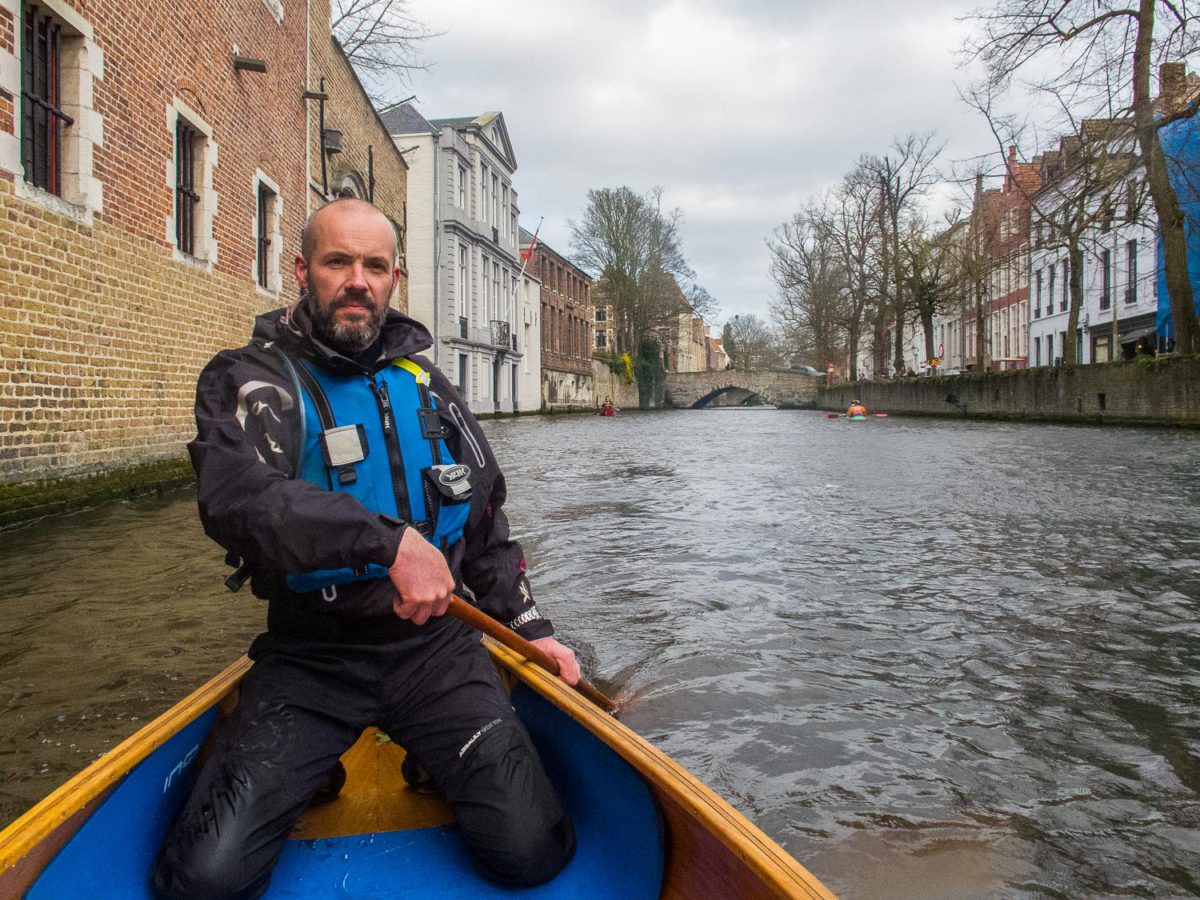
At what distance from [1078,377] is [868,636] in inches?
790

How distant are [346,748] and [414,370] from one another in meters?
0.90

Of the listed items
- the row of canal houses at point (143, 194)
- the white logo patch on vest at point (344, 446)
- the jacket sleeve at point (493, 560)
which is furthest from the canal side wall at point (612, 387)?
the white logo patch on vest at point (344, 446)

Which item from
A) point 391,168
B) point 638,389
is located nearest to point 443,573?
point 391,168

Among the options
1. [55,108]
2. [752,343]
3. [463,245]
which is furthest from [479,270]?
[752,343]

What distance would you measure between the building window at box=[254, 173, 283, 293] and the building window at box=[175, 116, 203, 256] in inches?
89.9

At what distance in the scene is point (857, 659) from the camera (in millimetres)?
3891

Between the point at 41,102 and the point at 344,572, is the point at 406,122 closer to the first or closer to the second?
the point at 41,102

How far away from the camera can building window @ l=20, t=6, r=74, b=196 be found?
683 cm

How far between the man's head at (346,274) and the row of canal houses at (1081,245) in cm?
1672

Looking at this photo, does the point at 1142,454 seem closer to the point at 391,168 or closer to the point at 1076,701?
the point at 1076,701

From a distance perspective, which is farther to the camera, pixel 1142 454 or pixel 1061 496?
pixel 1142 454

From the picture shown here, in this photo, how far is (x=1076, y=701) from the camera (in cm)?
334

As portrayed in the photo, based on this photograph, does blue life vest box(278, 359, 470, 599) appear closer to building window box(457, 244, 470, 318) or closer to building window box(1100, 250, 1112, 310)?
building window box(457, 244, 470, 318)

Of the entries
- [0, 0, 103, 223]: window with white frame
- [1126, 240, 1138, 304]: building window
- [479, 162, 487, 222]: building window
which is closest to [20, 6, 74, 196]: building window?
[0, 0, 103, 223]: window with white frame
